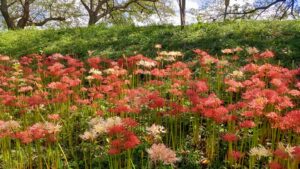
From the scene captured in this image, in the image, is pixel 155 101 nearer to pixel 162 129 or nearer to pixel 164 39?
pixel 162 129

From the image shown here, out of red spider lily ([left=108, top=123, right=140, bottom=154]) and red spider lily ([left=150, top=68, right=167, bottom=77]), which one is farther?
red spider lily ([left=150, top=68, right=167, bottom=77])

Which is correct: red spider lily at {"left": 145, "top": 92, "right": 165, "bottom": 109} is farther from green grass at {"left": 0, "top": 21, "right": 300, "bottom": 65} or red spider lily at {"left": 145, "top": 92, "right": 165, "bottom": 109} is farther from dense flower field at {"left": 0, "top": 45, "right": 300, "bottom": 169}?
green grass at {"left": 0, "top": 21, "right": 300, "bottom": 65}

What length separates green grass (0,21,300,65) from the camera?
31.6ft

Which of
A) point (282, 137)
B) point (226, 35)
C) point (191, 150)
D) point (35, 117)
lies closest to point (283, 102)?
point (282, 137)

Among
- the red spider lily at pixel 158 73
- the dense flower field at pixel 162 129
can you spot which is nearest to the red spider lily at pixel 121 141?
the dense flower field at pixel 162 129

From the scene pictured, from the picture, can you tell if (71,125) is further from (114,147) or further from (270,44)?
(270,44)

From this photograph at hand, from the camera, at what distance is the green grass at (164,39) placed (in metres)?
9.62

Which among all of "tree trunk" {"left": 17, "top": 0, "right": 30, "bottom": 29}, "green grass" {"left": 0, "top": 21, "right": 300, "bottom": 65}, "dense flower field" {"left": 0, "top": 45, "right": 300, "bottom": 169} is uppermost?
"tree trunk" {"left": 17, "top": 0, "right": 30, "bottom": 29}

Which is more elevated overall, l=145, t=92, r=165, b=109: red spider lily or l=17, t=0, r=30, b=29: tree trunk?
l=17, t=0, r=30, b=29: tree trunk

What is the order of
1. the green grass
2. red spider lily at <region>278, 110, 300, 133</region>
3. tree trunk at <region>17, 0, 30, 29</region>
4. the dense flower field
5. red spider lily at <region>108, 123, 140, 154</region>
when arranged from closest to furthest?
red spider lily at <region>108, 123, 140, 154</region> → red spider lily at <region>278, 110, 300, 133</region> → the dense flower field → the green grass → tree trunk at <region>17, 0, 30, 29</region>

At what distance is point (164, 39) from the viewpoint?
10.8 meters

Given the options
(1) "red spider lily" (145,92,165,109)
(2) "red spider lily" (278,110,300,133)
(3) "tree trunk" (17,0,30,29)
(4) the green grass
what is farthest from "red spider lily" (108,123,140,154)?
(3) "tree trunk" (17,0,30,29)

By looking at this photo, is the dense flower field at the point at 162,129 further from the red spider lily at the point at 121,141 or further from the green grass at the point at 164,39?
the green grass at the point at 164,39

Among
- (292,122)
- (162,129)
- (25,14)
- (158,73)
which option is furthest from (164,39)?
(25,14)
